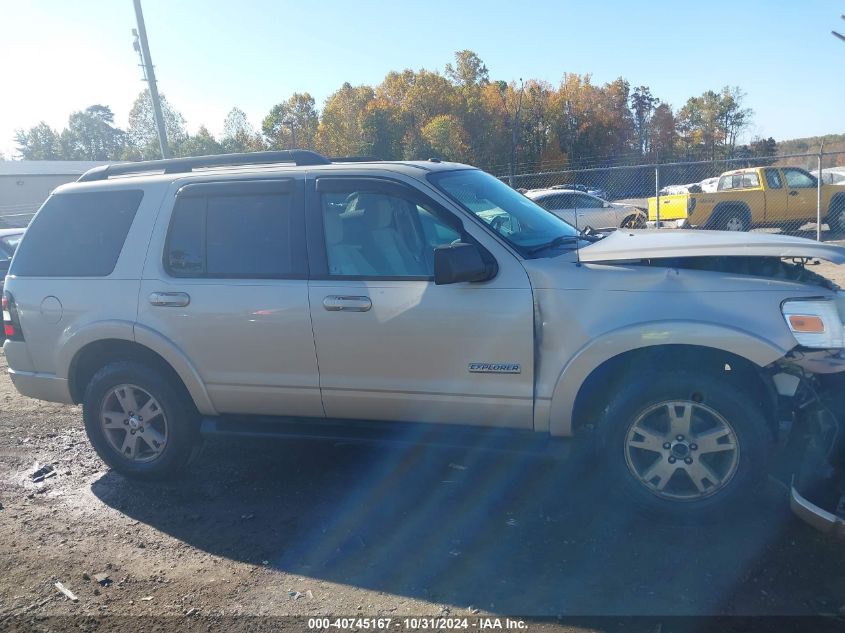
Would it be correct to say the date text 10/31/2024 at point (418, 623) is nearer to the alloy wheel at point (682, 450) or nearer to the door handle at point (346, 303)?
the alloy wheel at point (682, 450)

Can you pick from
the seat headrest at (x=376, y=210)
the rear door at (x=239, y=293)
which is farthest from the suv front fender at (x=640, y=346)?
the rear door at (x=239, y=293)

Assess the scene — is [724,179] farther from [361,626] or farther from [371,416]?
[361,626]

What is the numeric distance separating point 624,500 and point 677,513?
1.01 feet

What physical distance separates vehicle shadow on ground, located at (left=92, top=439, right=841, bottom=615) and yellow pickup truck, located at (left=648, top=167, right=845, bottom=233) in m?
13.9

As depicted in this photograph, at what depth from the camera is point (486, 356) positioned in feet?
13.1

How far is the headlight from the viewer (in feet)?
11.5

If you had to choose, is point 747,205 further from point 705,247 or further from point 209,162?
point 209,162

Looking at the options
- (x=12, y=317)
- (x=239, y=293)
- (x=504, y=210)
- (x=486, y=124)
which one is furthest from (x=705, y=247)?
(x=486, y=124)

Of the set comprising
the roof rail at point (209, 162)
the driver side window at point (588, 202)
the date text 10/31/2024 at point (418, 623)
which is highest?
the roof rail at point (209, 162)

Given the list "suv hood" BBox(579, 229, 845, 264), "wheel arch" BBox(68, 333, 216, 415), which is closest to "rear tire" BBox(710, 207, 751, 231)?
"suv hood" BBox(579, 229, 845, 264)

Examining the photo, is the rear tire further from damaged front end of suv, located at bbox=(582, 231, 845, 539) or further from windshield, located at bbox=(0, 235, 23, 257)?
windshield, located at bbox=(0, 235, 23, 257)

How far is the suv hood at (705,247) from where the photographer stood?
3633mm

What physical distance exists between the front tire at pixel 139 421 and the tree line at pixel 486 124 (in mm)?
35412

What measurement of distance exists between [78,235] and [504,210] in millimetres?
2990
